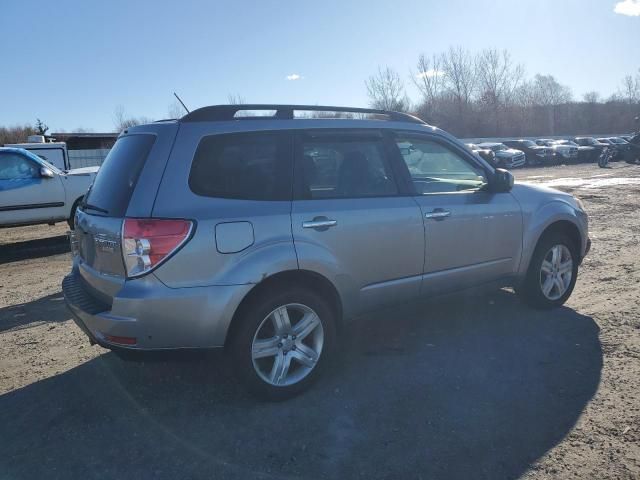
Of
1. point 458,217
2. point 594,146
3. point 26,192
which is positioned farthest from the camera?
point 594,146

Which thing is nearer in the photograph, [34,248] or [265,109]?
[265,109]

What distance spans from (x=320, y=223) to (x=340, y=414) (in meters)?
1.25

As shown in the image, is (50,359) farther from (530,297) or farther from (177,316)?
(530,297)

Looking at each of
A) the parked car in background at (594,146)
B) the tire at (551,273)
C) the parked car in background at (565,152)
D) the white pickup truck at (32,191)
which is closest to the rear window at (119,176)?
the tire at (551,273)

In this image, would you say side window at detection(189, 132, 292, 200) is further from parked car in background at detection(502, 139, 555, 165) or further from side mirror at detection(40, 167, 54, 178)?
Result: parked car in background at detection(502, 139, 555, 165)

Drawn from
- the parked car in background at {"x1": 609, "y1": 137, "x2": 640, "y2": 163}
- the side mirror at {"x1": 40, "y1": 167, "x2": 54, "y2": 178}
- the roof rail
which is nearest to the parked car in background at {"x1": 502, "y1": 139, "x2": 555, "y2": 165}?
the parked car in background at {"x1": 609, "y1": 137, "x2": 640, "y2": 163}

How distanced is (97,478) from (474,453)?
2.02 meters

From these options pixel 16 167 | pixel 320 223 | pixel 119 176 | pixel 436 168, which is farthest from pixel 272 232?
pixel 16 167

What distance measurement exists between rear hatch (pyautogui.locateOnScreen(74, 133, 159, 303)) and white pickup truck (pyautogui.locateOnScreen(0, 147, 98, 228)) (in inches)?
289

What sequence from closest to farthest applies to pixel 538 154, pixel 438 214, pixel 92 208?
1. pixel 92 208
2. pixel 438 214
3. pixel 538 154

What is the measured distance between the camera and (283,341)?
3.71m

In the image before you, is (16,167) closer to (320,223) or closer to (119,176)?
(119,176)

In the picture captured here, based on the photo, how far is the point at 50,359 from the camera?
4633 millimetres

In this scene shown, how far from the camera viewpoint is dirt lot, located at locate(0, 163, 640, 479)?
3008 mm
